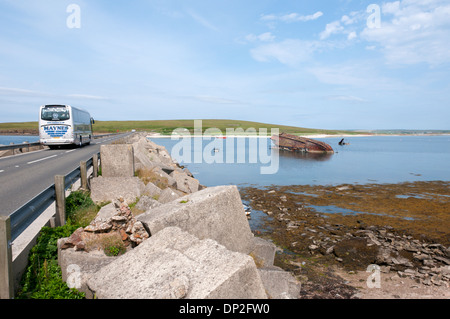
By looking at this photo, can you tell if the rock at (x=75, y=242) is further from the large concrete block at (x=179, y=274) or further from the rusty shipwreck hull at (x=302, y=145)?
the rusty shipwreck hull at (x=302, y=145)

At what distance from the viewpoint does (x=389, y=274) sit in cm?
941

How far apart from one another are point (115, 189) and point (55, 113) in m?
18.3

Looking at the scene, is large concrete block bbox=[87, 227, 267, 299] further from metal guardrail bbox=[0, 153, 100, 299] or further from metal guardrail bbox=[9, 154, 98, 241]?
metal guardrail bbox=[9, 154, 98, 241]

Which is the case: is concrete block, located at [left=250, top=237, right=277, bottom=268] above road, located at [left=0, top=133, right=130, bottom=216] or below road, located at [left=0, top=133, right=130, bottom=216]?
below

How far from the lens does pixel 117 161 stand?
10859 millimetres

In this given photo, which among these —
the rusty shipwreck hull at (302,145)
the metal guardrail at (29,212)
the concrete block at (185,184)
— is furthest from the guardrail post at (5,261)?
the rusty shipwreck hull at (302,145)

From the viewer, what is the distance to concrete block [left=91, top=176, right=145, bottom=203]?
31.3 ft

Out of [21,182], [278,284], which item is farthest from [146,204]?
[21,182]

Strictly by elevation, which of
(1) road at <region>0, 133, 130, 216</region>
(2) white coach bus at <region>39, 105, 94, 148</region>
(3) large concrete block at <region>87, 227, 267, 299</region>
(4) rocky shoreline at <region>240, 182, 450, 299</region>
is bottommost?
(4) rocky shoreline at <region>240, 182, 450, 299</region>

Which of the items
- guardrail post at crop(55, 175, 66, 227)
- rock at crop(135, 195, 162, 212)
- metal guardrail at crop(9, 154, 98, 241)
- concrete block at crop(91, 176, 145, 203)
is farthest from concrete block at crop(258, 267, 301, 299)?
concrete block at crop(91, 176, 145, 203)

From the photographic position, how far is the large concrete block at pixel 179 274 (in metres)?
4.05

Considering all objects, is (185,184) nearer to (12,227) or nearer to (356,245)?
(356,245)

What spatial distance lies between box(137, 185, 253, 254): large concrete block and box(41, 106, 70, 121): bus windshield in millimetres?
21583

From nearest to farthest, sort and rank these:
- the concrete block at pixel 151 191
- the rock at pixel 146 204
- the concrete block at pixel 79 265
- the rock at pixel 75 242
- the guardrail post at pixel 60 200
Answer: the concrete block at pixel 79 265
the rock at pixel 75 242
the guardrail post at pixel 60 200
the rock at pixel 146 204
the concrete block at pixel 151 191
